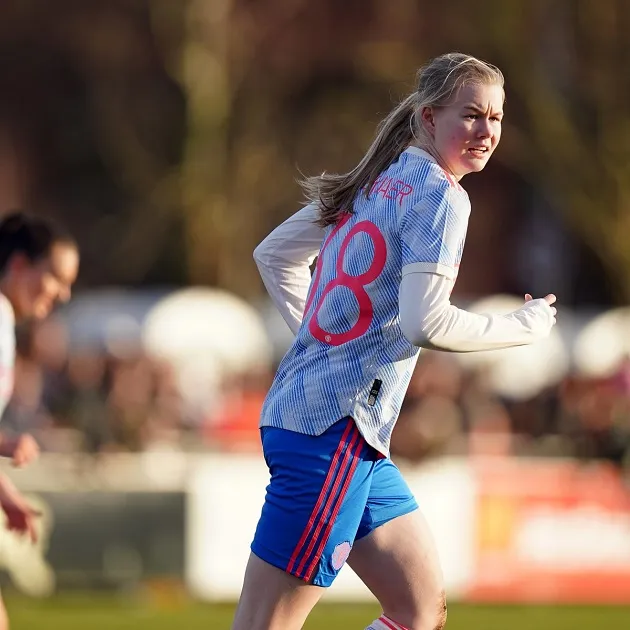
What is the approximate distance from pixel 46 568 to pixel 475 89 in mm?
8610

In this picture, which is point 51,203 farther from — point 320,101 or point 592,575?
Answer: point 592,575

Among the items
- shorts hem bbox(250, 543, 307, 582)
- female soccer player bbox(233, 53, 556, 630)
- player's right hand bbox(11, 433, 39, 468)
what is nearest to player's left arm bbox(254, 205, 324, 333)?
female soccer player bbox(233, 53, 556, 630)

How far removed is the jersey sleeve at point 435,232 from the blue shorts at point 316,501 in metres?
0.52

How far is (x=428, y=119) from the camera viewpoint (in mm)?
4328

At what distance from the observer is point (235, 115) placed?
2973 cm

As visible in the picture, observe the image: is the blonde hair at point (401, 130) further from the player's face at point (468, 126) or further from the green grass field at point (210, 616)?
the green grass field at point (210, 616)

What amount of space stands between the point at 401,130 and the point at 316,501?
1098 millimetres

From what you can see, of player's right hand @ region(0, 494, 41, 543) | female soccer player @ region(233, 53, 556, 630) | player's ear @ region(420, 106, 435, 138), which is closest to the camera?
female soccer player @ region(233, 53, 556, 630)

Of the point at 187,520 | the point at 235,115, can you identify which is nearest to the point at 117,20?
the point at 235,115

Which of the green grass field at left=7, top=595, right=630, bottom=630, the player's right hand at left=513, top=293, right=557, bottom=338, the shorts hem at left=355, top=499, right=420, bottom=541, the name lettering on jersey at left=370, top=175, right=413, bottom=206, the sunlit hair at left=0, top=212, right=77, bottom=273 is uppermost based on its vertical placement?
the name lettering on jersey at left=370, top=175, right=413, bottom=206

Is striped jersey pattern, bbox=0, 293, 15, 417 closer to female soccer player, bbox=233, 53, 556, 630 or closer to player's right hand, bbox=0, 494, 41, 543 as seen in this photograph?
player's right hand, bbox=0, 494, 41, 543

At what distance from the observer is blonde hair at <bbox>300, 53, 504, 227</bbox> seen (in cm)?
425

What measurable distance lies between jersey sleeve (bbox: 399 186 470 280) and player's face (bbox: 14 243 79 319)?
6.18ft

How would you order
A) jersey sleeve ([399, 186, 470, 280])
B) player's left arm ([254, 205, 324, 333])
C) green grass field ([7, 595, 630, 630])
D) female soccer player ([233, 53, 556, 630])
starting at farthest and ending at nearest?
green grass field ([7, 595, 630, 630]), player's left arm ([254, 205, 324, 333]), female soccer player ([233, 53, 556, 630]), jersey sleeve ([399, 186, 470, 280])
